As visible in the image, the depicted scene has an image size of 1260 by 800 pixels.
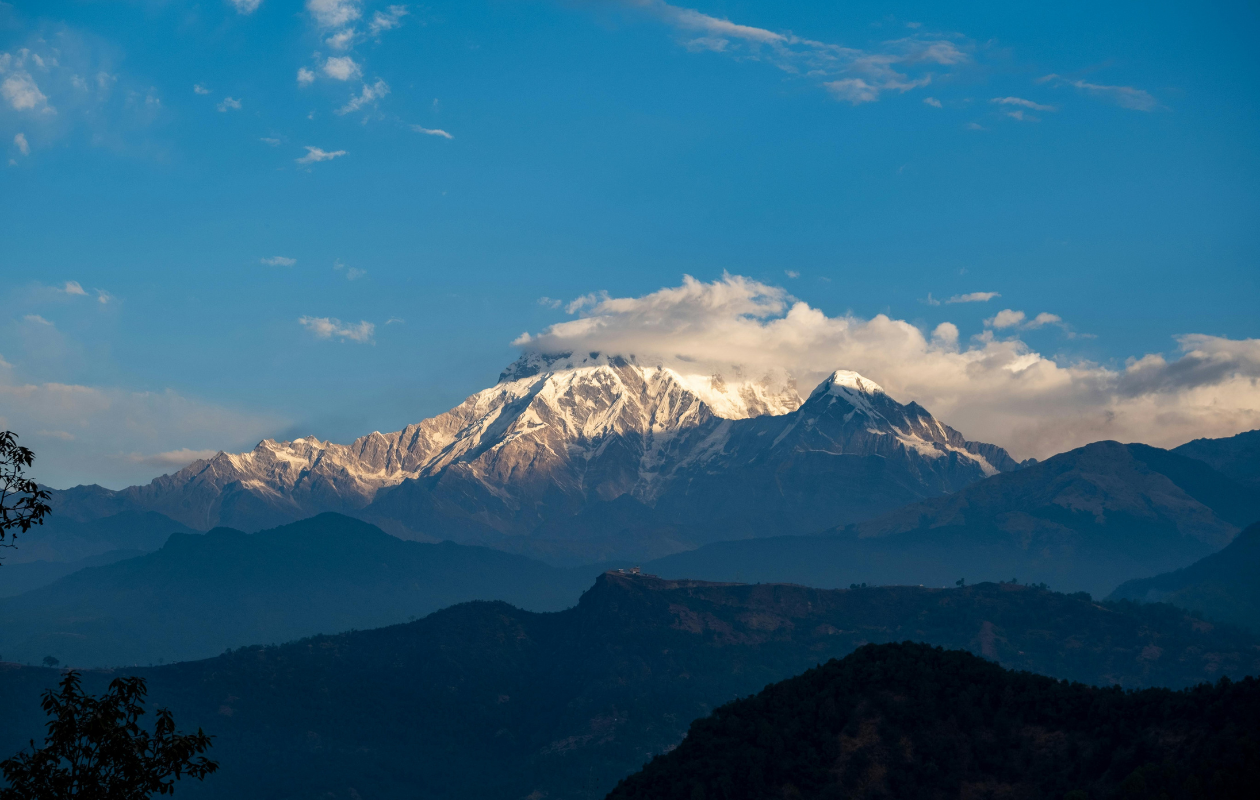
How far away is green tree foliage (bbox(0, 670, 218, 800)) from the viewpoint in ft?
192

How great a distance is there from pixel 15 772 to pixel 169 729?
6793mm

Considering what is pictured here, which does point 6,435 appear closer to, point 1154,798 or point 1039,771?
point 1154,798

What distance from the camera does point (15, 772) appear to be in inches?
2266

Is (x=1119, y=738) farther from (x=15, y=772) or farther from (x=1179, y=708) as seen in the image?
(x=15, y=772)

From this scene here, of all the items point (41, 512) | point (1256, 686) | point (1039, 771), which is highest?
point (41, 512)

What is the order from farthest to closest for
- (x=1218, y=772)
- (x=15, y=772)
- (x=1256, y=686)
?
(x=1256, y=686) → (x=1218, y=772) → (x=15, y=772)

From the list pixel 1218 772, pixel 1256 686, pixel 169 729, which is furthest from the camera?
pixel 1256 686

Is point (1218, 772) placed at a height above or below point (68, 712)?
below

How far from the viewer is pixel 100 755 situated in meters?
59.0

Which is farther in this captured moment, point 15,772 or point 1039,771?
point 1039,771

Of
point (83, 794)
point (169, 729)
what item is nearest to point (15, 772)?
point (83, 794)

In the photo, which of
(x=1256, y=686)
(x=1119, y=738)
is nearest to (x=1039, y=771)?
(x=1119, y=738)

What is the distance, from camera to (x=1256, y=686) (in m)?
189

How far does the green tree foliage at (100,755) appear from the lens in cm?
5841
